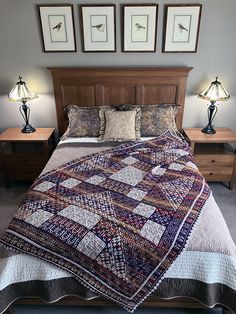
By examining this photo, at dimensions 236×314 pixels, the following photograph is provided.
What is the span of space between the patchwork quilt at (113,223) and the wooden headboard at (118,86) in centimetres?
115

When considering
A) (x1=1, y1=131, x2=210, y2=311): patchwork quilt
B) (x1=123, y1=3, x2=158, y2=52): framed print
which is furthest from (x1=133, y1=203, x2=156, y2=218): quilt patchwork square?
(x1=123, y1=3, x2=158, y2=52): framed print

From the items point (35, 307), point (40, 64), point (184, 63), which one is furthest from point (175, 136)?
point (35, 307)

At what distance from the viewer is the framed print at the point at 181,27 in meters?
2.66

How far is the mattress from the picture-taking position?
1.40 metres

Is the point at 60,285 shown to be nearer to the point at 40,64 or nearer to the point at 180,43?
the point at 40,64

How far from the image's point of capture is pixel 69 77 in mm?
2912

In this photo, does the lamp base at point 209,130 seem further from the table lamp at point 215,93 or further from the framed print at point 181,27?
the framed print at point 181,27

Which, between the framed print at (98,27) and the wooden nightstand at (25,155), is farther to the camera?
the wooden nightstand at (25,155)

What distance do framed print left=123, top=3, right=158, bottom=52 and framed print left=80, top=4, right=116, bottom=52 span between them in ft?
0.46

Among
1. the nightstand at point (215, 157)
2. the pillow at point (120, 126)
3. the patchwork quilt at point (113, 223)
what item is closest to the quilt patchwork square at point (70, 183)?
the patchwork quilt at point (113, 223)

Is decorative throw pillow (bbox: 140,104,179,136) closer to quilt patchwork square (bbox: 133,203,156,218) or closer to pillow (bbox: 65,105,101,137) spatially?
pillow (bbox: 65,105,101,137)

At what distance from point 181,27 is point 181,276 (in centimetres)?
244

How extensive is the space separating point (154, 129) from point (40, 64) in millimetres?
1489

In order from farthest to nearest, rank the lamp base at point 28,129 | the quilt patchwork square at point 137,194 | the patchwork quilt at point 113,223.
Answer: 1. the lamp base at point 28,129
2. the quilt patchwork square at point 137,194
3. the patchwork quilt at point 113,223
